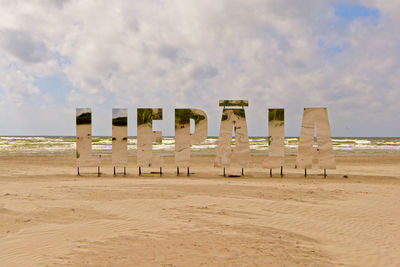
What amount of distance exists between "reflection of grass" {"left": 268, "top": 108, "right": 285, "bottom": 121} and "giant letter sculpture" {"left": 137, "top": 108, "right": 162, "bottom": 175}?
5749mm

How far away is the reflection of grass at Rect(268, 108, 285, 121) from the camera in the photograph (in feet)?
53.6

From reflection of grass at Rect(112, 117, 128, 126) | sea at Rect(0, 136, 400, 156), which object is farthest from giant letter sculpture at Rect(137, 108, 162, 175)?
sea at Rect(0, 136, 400, 156)

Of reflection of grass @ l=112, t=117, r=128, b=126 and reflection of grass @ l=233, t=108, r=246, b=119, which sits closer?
reflection of grass @ l=233, t=108, r=246, b=119

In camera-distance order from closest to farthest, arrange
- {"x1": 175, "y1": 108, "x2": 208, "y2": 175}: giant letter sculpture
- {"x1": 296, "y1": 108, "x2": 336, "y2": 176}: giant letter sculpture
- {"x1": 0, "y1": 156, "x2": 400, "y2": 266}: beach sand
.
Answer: {"x1": 0, "y1": 156, "x2": 400, "y2": 266}: beach sand, {"x1": 296, "y1": 108, "x2": 336, "y2": 176}: giant letter sculpture, {"x1": 175, "y1": 108, "x2": 208, "y2": 175}: giant letter sculpture

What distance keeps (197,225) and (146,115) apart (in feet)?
30.6

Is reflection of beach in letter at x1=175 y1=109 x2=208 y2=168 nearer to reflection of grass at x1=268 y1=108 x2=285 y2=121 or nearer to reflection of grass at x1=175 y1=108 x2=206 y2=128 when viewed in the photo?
reflection of grass at x1=175 y1=108 x2=206 y2=128

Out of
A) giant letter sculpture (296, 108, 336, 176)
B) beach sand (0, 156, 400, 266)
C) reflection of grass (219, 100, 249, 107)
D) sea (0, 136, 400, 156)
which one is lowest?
beach sand (0, 156, 400, 266)

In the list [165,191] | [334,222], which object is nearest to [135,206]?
[165,191]

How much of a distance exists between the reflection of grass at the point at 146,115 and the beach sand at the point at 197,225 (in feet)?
11.4

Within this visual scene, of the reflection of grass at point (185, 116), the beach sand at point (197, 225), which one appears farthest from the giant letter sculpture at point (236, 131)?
the beach sand at point (197, 225)

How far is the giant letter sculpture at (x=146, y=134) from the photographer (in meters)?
Result: 16.4

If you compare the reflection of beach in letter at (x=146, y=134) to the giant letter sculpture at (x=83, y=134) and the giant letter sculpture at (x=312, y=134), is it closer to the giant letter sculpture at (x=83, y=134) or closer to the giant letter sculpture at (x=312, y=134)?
the giant letter sculpture at (x=83, y=134)

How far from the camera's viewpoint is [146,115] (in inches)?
647

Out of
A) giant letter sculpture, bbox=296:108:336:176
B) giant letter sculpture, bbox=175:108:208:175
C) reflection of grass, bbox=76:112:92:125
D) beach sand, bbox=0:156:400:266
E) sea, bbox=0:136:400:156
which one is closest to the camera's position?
beach sand, bbox=0:156:400:266
